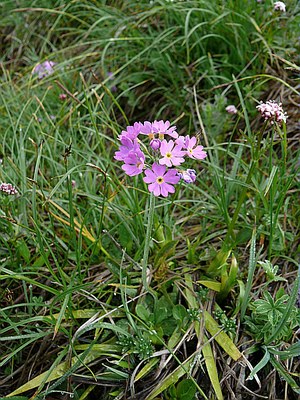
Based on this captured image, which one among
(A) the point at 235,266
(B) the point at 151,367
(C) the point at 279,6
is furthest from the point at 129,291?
(C) the point at 279,6

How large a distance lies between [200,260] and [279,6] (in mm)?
1224

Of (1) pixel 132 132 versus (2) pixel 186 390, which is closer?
(1) pixel 132 132

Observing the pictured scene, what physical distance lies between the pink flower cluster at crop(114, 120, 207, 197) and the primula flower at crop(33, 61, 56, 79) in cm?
160

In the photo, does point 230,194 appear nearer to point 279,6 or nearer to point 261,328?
point 261,328

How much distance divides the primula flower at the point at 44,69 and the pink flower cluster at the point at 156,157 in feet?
5.24

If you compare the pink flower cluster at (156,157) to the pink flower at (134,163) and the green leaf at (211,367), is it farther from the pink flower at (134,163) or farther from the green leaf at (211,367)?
the green leaf at (211,367)

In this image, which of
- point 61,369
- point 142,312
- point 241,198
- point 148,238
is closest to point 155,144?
point 148,238

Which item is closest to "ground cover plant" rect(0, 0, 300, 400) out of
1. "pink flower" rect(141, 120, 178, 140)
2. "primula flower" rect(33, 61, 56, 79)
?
"pink flower" rect(141, 120, 178, 140)

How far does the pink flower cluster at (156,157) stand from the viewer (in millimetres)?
1362

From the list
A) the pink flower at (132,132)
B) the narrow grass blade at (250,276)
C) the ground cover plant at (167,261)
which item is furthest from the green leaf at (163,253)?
the pink flower at (132,132)

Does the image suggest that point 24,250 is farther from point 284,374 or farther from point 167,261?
point 284,374

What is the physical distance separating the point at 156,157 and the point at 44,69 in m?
1.82

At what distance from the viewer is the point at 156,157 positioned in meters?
1.43

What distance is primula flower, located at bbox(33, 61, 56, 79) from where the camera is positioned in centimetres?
287
